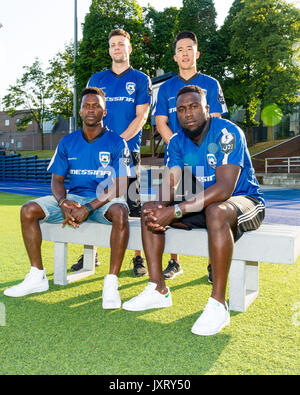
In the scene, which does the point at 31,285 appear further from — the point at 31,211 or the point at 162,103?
the point at 162,103

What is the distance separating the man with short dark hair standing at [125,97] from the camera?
407cm

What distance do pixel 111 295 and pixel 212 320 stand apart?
845mm

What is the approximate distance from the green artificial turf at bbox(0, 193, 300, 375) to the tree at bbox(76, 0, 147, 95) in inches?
1051

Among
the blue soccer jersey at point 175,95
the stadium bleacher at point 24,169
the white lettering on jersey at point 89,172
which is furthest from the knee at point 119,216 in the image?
the stadium bleacher at point 24,169

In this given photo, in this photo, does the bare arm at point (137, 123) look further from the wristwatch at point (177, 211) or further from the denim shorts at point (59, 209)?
the wristwatch at point (177, 211)

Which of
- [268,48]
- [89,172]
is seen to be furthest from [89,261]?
[268,48]

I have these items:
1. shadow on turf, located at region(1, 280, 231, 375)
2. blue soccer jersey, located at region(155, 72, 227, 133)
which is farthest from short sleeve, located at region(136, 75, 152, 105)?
shadow on turf, located at region(1, 280, 231, 375)

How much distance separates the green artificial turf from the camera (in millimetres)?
2152

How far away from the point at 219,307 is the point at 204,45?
98.3ft

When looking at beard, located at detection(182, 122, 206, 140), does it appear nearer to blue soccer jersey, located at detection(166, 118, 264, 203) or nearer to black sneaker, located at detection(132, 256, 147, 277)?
blue soccer jersey, located at detection(166, 118, 264, 203)

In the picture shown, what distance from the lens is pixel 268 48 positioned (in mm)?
26156

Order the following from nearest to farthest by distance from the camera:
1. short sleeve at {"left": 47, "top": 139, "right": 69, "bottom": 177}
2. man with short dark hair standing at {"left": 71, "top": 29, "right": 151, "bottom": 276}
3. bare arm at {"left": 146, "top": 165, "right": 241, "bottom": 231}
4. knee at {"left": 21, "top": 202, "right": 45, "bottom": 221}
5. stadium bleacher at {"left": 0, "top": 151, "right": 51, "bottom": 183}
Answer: bare arm at {"left": 146, "top": 165, "right": 241, "bottom": 231}
knee at {"left": 21, "top": 202, "right": 45, "bottom": 221}
short sleeve at {"left": 47, "top": 139, "right": 69, "bottom": 177}
man with short dark hair standing at {"left": 71, "top": 29, "right": 151, "bottom": 276}
stadium bleacher at {"left": 0, "top": 151, "right": 51, "bottom": 183}
